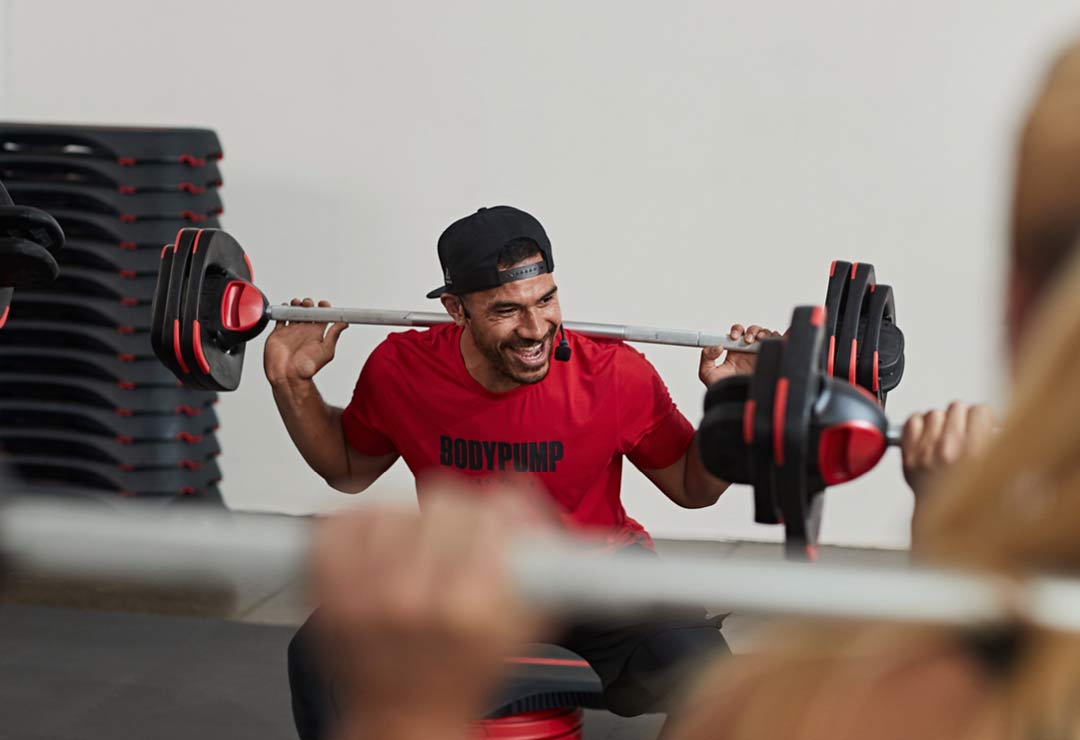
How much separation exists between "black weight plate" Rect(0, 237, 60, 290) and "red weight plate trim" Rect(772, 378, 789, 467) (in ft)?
5.63

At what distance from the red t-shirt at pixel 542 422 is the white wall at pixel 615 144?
1837 mm

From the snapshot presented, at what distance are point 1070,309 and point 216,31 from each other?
4.43m

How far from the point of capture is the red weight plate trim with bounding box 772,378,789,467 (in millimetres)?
1222

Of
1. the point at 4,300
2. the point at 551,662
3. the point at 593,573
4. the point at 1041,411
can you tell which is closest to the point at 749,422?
the point at 593,573

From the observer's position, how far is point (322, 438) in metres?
2.63

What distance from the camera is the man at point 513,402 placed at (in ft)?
8.14

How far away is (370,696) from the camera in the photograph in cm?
68

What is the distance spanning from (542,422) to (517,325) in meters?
0.18

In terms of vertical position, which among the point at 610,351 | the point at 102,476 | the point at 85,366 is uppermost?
the point at 610,351

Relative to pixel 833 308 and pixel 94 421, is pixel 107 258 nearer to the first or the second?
pixel 94 421

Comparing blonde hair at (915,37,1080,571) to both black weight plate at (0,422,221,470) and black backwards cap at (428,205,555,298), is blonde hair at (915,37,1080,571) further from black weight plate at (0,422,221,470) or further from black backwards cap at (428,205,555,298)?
black weight plate at (0,422,221,470)

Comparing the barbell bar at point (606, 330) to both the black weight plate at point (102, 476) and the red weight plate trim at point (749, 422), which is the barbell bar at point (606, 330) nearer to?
the red weight plate trim at point (749, 422)

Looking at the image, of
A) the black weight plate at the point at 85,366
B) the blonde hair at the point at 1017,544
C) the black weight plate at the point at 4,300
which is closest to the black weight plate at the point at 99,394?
the black weight plate at the point at 85,366

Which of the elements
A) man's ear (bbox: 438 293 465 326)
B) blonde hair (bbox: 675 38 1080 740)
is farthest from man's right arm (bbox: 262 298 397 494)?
blonde hair (bbox: 675 38 1080 740)
